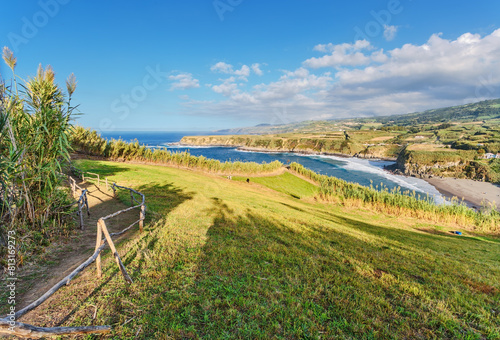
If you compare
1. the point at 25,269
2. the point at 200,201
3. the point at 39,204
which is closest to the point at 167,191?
the point at 200,201

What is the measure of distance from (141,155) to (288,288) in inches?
1303

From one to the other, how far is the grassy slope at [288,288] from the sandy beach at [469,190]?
145 ft

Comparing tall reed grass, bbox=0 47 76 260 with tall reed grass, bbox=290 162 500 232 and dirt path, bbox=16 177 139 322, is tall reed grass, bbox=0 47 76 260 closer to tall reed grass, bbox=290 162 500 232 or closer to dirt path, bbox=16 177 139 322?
dirt path, bbox=16 177 139 322

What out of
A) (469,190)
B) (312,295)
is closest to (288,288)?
(312,295)

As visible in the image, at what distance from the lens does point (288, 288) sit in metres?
5.12

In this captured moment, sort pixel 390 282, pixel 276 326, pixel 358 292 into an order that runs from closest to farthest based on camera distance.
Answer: pixel 276 326 < pixel 358 292 < pixel 390 282

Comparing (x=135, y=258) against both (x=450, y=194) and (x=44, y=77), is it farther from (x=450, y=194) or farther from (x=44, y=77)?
(x=450, y=194)

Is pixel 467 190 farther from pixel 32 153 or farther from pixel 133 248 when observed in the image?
pixel 32 153

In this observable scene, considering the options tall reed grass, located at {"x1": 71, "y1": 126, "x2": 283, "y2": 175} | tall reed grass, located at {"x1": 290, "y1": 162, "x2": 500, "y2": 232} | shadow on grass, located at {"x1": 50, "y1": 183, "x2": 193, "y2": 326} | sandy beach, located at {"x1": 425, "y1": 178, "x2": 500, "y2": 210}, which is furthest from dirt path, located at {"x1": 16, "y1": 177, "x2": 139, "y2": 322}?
sandy beach, located at {"x1": 425, "y1": 178, "x2": 500, "y2": 210}

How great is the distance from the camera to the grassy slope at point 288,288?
387 cm

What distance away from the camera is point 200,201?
14.8 meters

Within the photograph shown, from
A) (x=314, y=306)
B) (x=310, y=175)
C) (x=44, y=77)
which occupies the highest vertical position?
(x=44, y=77)

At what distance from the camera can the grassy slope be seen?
3871mm

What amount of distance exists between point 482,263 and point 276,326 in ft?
32.6
